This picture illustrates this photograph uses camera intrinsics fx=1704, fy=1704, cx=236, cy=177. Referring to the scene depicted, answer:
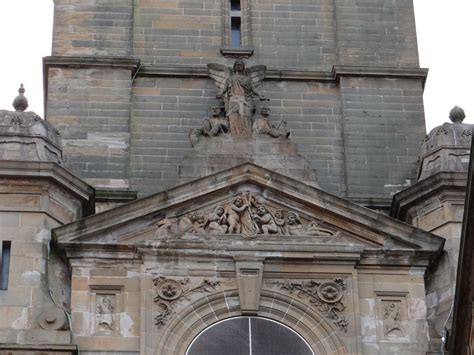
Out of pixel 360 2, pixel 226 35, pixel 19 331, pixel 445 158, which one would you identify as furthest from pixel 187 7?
pixel 19 331

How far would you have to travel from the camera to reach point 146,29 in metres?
36.5

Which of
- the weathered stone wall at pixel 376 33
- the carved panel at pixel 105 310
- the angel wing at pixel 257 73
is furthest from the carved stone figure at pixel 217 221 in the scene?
the weathered stone wall at pixel 376 33

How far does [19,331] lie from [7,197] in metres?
2.85

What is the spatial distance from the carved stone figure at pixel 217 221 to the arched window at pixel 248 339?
5.89 ft

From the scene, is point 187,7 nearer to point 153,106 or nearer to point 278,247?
point 153,106

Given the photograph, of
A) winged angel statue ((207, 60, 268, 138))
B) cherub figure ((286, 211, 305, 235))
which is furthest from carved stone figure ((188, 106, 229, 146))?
cherub figure ((286, 211, 305, 235))

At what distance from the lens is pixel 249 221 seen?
31.0m

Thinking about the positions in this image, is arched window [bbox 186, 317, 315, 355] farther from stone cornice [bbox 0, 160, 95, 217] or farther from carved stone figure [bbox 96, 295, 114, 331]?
stone cornice [bbox 0, 160, 95, 217]

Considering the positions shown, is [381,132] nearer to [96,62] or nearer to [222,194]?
[222,194]

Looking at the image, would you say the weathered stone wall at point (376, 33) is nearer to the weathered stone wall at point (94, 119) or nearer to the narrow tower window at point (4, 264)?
the weathered stone wall at point (94, 119)

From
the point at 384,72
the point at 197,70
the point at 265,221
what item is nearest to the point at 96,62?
the point at 197,70

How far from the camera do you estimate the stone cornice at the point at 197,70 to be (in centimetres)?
3559

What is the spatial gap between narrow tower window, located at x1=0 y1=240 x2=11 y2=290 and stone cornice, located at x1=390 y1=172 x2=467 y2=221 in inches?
292

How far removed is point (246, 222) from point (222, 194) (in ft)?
2.42
